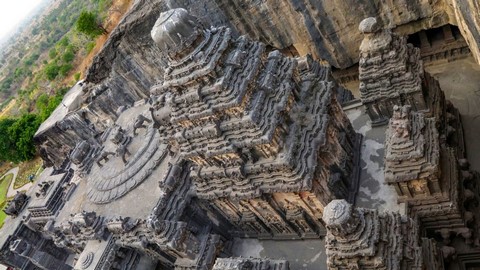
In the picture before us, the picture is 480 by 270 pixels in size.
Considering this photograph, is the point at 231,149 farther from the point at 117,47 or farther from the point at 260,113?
the point at 117,47

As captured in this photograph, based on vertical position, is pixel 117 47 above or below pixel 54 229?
above

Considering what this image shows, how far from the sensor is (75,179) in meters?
24.8

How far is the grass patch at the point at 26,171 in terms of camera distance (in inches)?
1964

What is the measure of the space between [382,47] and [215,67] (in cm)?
759

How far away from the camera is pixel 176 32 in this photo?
14.6 metres

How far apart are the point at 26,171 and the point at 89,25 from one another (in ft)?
64.2

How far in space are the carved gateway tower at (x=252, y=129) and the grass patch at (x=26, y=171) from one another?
3841 centimetres

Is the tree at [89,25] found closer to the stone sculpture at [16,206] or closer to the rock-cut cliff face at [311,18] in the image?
the rock-cut cliff face at [311,18]

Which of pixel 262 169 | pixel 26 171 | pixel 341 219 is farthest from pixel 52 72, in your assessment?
pixel 341 219

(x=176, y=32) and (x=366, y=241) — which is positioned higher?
(x=176, y=32)

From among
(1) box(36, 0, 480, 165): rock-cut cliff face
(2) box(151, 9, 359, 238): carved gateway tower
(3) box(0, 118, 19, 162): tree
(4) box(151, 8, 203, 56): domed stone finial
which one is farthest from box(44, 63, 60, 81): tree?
(4) box(151, 8, 203, 56): domed stone finial

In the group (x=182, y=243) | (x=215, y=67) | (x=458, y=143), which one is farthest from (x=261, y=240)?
(x=458, y=143)

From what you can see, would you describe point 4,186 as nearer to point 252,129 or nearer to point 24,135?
point 24,135

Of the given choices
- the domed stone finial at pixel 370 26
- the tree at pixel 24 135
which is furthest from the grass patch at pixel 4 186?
the domed stone finial at pixel 370 26
